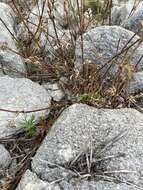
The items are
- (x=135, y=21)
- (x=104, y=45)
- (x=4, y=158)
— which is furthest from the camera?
(x=135, y=21)

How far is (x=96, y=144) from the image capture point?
2334mm

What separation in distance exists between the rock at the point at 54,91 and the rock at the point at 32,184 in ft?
2.06

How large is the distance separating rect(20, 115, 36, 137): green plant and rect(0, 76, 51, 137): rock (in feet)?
0.10

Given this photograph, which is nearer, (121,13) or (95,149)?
(95,149)

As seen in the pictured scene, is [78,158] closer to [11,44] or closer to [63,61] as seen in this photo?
[63,61]

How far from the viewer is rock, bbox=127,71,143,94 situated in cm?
271

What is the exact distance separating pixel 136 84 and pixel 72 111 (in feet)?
1.46

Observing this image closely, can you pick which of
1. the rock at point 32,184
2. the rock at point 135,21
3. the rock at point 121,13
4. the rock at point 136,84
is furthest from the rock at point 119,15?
the rock at point 32,184

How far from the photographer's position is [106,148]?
2303mm

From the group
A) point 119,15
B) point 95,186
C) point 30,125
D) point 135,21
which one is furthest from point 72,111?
point 119,15

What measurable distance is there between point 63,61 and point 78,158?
79 cm

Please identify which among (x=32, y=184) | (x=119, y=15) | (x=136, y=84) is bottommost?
(x=32, y=184)

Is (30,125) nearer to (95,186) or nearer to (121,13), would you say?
(95,186)

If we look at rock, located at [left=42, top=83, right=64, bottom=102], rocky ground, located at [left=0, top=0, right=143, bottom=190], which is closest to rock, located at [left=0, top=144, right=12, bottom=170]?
rocky ground, located at [left=0, top=0, right=143, bottom=190]
